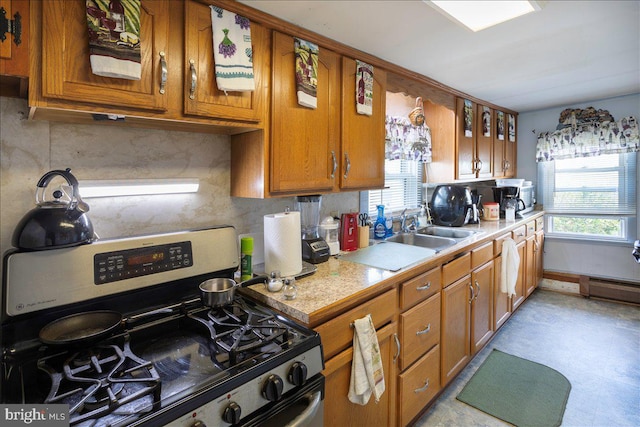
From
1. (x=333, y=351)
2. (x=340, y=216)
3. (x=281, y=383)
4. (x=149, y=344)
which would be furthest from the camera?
(x=340, y=216)

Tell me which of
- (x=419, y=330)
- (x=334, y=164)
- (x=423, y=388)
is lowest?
(x=423, y=388)

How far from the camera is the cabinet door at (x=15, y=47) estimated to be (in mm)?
900

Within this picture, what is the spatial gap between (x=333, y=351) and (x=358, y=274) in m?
0.43

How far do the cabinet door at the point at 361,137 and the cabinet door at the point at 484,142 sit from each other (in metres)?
1.61

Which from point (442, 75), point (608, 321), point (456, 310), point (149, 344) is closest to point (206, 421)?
point (149, 344)

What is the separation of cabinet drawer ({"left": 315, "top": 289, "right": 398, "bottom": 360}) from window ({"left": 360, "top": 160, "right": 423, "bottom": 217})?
1.15 m

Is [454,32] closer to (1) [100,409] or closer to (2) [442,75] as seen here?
(2) [442,75]

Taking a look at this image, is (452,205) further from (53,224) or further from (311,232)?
(53,224)

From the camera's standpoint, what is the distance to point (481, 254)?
250 centimetres

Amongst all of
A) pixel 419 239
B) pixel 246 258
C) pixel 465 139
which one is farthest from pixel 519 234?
pixel 246 258

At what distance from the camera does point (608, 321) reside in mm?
3234

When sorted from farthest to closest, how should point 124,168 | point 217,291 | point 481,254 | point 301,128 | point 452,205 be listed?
point 452,205 < point 481,254 < point 301,128 < point 124,168 < point 217,291

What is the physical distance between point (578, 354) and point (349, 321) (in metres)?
2.40

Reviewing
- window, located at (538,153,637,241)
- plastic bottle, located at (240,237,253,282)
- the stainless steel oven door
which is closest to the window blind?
window, located at (538,153,637,241)
